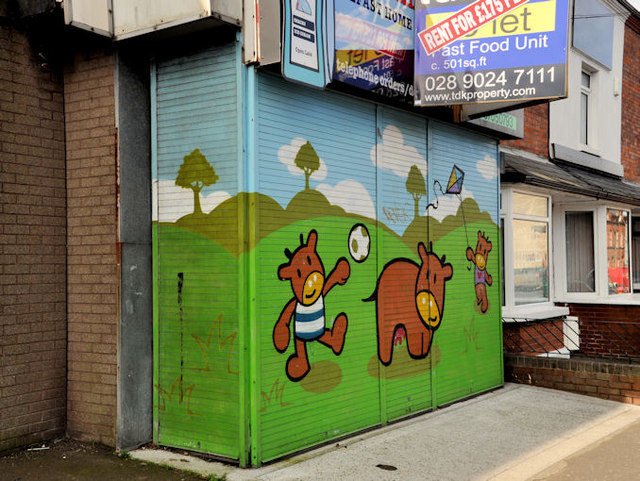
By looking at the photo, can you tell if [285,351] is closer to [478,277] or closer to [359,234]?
[359,234]

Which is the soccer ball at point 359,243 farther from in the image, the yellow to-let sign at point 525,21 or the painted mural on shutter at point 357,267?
the yellow to-let sign at point 525,21

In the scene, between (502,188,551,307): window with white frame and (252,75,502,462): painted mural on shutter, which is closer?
(252,75,502,462): painted mural on shutter

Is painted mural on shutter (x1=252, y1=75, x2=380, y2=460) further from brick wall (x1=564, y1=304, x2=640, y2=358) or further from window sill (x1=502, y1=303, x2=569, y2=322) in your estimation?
brick wall (x1=564, y1=304, x2=640, y2=358)

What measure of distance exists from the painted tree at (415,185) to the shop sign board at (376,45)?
798 millimetres

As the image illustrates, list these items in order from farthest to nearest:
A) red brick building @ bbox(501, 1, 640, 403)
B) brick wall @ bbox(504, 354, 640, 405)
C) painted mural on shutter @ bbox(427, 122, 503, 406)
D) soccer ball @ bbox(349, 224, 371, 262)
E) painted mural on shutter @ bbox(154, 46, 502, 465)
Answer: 1. red brick building @ bbox(501, 1, 640, 403)
2. brick wall @ bbox(504, 354, 640, 405)
3. painted mural on shutter @ bbox(427, 122, 503, 406)
4. soccer ball @ bbox(349, 224, 371, 262)
5. painted mural on shutter @ bbox(154, 46, 502, 465)

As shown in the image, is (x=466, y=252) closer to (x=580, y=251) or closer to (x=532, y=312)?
(x=532, y=312)

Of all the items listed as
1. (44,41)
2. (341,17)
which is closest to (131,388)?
(44,41)

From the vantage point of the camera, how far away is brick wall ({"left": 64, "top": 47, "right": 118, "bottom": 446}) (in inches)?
224

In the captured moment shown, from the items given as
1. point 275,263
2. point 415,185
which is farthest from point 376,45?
point 275,263

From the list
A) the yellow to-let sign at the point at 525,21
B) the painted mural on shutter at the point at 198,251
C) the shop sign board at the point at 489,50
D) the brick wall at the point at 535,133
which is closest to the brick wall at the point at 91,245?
the painted mural on shutter at the point at 198,251

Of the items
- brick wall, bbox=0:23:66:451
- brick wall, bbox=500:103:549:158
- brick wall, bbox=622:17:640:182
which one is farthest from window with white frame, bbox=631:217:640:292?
brick wall, bbox=0:23:66:451

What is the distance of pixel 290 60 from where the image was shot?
17.2ft

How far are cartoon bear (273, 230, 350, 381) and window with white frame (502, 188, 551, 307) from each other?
4225 millimetres

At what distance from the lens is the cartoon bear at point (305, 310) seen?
5590 mm
